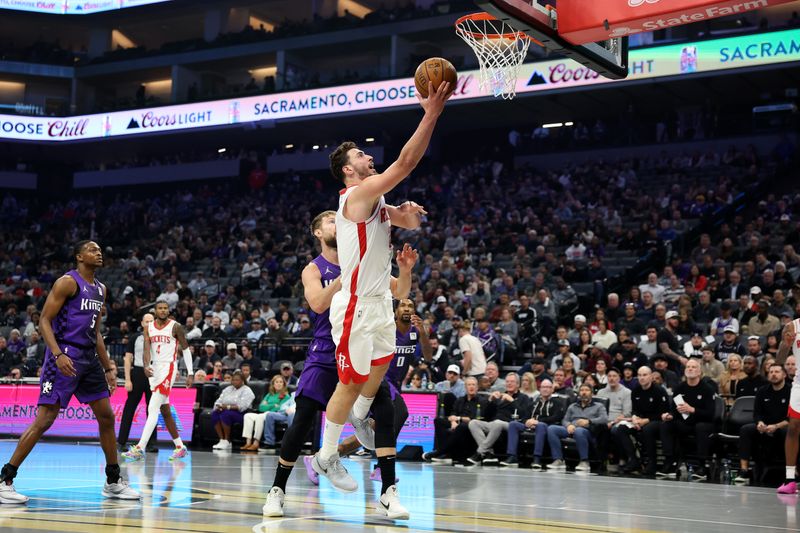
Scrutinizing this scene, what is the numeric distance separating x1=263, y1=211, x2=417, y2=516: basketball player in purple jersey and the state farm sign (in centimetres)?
274

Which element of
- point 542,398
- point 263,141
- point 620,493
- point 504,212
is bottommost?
point 620,493

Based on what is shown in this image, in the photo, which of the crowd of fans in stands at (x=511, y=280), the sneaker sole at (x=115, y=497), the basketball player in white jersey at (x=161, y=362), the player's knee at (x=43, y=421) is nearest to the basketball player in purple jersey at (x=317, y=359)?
the sneaker sole at (x=115, y=497)

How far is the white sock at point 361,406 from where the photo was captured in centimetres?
691

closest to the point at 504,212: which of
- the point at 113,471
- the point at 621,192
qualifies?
the point at 621,192

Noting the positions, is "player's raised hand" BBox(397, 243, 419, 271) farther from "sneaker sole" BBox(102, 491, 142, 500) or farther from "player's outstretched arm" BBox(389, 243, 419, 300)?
"sneaker sole" BBox(102, 491, 142, 500)

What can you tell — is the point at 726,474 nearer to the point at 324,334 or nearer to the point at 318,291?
the point at 324,334

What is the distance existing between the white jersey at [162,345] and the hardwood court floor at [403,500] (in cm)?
176

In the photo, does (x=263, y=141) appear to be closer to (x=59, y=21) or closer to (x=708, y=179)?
(x=59, y=21)

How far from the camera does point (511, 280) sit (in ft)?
65.8

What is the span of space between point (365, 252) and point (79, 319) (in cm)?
304

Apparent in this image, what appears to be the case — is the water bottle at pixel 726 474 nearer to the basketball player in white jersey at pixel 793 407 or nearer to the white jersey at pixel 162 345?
the basketball player in white jersey at pixel 793 407

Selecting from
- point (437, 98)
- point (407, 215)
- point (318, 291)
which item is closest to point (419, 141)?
point (437, 98)

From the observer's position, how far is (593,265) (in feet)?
66.9

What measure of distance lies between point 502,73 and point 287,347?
407 inches
